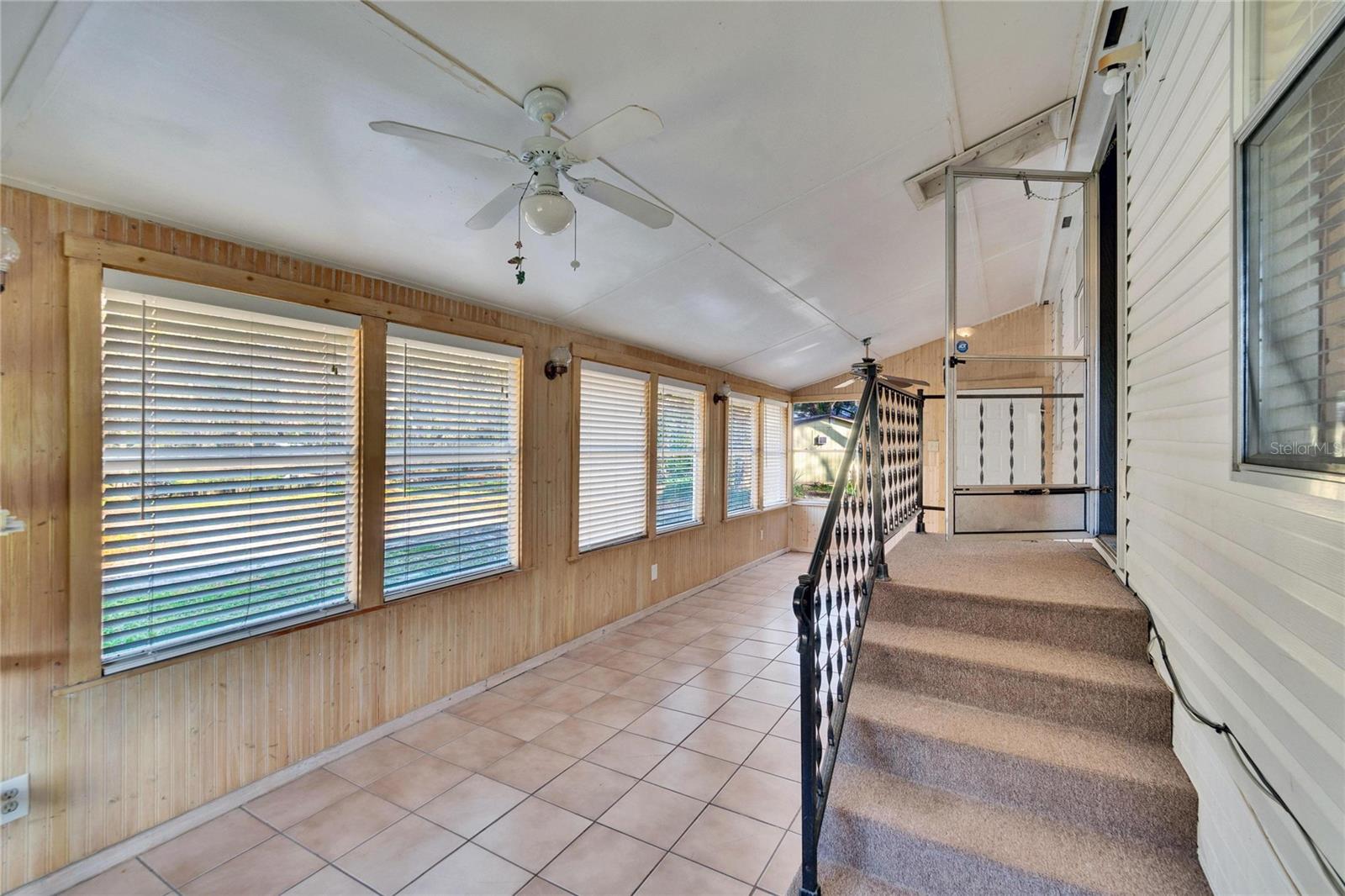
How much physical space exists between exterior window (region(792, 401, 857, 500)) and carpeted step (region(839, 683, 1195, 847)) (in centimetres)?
624

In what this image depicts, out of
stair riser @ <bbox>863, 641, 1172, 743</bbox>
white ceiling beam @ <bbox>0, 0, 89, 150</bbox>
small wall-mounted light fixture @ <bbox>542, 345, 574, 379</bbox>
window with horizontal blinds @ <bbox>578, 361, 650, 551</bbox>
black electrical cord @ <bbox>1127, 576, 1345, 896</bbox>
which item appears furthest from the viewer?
window with horizontal blinds @ <bbox>578, 361, 650, 551</bbox>

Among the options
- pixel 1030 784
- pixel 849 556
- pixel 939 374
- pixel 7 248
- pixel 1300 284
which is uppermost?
pixel 939 374

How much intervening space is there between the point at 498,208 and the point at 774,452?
20.9 feet

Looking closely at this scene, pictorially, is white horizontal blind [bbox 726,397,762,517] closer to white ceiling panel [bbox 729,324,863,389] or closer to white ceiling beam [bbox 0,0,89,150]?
white ceiling panel [bbox 729,324,863,389]

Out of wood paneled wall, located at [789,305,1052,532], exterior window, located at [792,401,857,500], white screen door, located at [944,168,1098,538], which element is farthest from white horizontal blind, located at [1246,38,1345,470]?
exterior window, located at [792,401,857,500]

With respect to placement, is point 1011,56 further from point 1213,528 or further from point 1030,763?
point 1030,763

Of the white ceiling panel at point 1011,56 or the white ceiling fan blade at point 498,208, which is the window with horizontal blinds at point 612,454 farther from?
the white ceiling panel at point 1011,56

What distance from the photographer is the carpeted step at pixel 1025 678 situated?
5.86ft

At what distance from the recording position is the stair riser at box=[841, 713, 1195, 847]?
1536 millimetres

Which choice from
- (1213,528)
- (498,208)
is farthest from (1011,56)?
(498,208)

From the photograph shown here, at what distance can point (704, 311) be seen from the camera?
175 inches

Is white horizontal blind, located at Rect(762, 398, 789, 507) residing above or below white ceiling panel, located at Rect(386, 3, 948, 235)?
below

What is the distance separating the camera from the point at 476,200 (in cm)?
249

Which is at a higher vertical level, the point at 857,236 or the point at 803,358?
the point at 857,236
